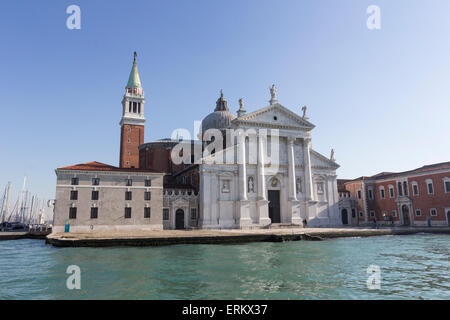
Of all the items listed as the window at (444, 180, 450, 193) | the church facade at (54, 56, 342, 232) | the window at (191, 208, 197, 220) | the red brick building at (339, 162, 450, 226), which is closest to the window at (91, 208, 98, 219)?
the church facade at (54, 56, 342, 232)

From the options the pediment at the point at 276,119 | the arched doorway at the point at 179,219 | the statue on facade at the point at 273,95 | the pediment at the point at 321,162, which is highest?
the statue on facade at the point at 273,95

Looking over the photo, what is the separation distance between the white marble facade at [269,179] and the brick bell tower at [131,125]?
17695mm

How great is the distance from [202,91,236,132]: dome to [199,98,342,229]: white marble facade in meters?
12.5

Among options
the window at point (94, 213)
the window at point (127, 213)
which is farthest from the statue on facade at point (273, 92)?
the window at point (94, 213)

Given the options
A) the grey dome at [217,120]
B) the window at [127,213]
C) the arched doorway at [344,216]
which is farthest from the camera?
the grey dome at [217,120]

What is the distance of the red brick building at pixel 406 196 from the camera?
119ft

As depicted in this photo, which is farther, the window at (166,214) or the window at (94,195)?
the window at (166,214)

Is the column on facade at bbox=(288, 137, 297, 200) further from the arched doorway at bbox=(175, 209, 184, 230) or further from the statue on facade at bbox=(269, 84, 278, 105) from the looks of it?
the arched doorway at bbox=(175, 209, 184, 230)

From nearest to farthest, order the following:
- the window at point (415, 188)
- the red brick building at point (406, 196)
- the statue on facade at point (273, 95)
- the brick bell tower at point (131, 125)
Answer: the red brick building at point (406, 196)
the statue on facade at point (273, 95)
the window at point (415, 188)
the brick bell tower at point (131, 125)

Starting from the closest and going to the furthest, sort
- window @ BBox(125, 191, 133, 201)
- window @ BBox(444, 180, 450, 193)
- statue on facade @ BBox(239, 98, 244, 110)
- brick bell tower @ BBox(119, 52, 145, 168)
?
window @ BBox(125, 191, 133, 201), window @ BBox(444, 180, 450, 193), statue on facade @ BBox(239, 98, 244, 110), brick bell tower @ BBox(119, 52, 145, 168)

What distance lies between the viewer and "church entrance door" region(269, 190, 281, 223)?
1490 inches

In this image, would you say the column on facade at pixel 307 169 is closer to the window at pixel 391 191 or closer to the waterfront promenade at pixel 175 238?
the waterfront promenade at pixel 175 238
